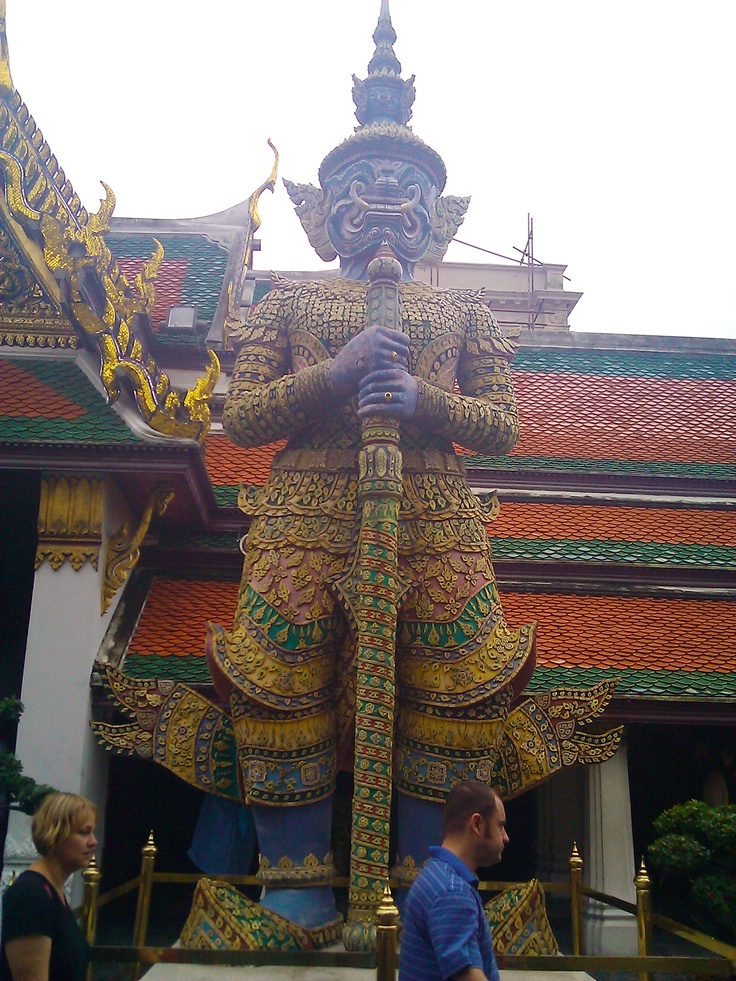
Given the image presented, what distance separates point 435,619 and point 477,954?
209cm

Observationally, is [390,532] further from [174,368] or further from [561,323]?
[561,323]

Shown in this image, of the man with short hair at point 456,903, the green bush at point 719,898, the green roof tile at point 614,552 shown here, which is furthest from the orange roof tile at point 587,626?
the man with short hair at point 456,903

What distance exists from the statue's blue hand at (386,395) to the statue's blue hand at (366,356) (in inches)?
1.6

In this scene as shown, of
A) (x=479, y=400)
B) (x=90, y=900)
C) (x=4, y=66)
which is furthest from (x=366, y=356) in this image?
(x=4, y=66)

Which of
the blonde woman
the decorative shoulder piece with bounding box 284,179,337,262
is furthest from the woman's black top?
the decorative shoulder piece with bounding box 284,179,337,262

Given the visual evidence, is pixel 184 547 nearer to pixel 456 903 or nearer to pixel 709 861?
pixel 709 861

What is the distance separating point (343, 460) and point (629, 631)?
3.17m

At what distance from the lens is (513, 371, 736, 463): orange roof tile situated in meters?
8.98

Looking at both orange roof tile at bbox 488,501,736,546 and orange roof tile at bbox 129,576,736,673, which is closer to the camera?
orange roof tile at bbox 129,576,736,673

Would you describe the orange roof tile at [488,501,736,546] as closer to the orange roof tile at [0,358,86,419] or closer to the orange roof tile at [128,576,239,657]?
the orange roof tile at [128,576,239,657]

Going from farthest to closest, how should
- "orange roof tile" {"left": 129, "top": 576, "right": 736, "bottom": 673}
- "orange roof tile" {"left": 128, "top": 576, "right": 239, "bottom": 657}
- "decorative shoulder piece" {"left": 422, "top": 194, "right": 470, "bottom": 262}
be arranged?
"orange roof tile" {"left": 129, "top": 576, "right": 736, "bottom": 673}
"orange roof tile" {"left": 128, "top": 576, "right": 239, "bottom": 657}
"decorative shoulder piece" {"left": 422, "top": 194, "right": 470, "bottom": 262}

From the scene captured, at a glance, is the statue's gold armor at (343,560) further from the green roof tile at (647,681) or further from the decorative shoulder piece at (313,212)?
the green roof tile at (647,681)

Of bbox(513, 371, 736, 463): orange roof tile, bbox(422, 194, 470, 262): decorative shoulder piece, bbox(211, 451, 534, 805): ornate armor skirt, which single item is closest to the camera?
bbox(211, 451, 534, 805): ornate armor skirt

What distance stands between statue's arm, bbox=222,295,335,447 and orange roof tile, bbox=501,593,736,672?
2697 millimetres
